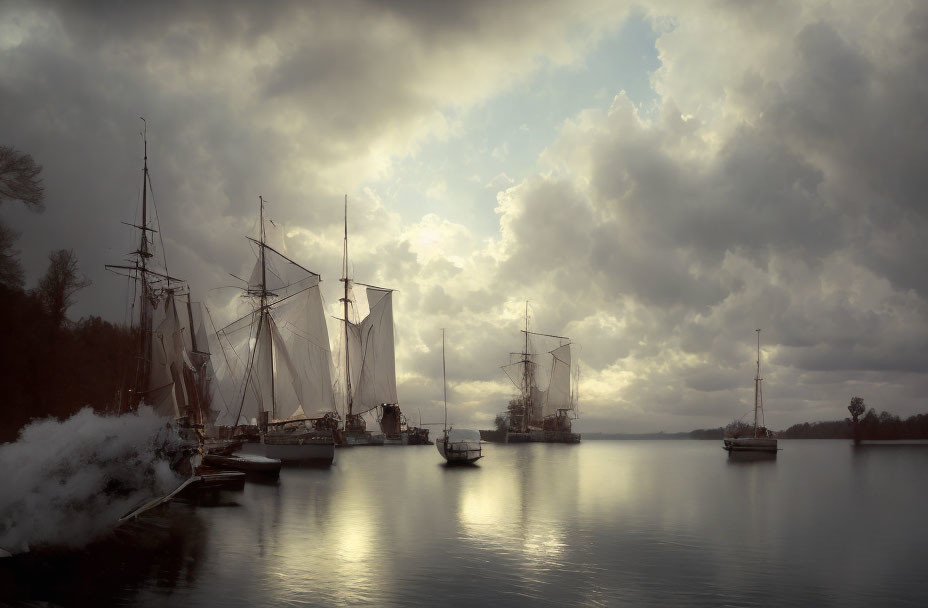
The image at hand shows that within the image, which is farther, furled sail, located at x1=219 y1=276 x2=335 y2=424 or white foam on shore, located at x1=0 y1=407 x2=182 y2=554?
furled sail, located at x1=219 y1=276 x2=335 y2=424

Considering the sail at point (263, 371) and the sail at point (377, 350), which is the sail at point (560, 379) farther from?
the sail at point (263, 371)

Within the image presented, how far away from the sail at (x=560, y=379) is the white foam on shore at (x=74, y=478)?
158m

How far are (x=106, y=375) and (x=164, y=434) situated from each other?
155 feet

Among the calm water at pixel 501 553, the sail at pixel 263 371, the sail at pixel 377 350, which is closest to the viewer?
the calm water at pixel 501 553

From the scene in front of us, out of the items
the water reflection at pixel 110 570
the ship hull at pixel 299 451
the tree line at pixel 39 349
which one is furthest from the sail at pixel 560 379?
the water reflection at pixel 110 570

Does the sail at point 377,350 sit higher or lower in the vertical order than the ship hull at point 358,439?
higher

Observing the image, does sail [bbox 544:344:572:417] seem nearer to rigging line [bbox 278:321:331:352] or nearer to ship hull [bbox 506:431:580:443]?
ship hull [bbox 506:431:580:443]

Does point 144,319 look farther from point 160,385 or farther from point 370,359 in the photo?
point 370,359

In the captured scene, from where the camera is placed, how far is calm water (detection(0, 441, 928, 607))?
20.9m

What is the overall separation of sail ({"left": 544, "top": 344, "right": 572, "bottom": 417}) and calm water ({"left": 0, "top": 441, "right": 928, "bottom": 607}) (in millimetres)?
131127

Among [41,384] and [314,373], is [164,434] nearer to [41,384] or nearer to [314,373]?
[41,384]

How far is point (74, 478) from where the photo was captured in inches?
1008

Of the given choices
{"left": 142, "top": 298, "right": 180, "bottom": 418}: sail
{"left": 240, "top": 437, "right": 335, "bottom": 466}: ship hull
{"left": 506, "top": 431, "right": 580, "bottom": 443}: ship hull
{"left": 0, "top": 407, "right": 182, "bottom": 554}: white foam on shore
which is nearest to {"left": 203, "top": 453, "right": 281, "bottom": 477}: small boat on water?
{"left": 142, "top": 298, "right": 180, "bottom": 418}: sail

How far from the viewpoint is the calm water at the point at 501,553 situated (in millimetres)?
20875
